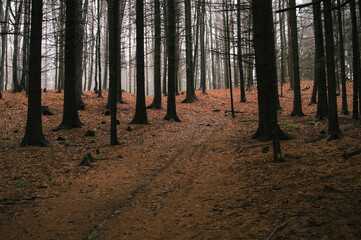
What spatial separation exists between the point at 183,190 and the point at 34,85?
767cm

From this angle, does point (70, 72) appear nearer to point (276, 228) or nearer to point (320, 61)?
point (320, 61)

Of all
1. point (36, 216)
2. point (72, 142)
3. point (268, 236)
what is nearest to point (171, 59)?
point (72, 142)

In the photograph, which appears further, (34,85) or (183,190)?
(34,85)

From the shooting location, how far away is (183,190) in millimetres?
5555

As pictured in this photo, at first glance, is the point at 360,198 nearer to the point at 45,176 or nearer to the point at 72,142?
the point at 45,176

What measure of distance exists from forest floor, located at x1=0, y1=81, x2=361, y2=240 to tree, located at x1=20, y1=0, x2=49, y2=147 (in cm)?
51

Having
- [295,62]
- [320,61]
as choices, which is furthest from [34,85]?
[295,62]

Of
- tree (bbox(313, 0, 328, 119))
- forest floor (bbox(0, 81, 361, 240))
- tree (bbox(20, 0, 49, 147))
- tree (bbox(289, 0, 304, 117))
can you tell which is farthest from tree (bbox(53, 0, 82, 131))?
tree (bbox(289, 0, 304, 117))

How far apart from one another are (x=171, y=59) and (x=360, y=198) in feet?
45.7

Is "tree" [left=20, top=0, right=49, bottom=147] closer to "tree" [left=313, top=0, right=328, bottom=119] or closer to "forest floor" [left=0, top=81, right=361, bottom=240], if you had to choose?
"forest floor" [left=0, top=81, right=361, bottom=240]

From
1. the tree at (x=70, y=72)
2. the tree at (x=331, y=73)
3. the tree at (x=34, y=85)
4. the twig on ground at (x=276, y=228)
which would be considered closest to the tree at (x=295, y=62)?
the tree at (x=331, y=73)

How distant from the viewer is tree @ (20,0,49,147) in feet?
31.1

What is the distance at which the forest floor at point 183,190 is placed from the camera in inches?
142

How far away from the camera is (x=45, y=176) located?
670cm
